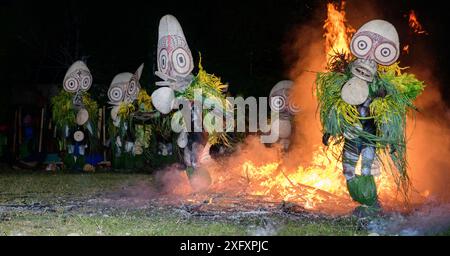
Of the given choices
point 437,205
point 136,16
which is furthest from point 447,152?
point 136,16

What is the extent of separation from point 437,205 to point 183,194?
11.6 feet

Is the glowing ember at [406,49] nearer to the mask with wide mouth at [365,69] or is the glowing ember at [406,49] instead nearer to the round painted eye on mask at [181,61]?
the round painted eye on mask at [181,61]

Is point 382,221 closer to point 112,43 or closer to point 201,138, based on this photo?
point 201,138

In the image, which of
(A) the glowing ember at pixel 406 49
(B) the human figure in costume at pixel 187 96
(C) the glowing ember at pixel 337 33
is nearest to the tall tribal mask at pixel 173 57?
(B) the human figure in costume at pixel 187 96

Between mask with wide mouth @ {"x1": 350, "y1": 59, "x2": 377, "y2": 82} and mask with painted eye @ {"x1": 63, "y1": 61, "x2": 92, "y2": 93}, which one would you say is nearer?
mask with wide mouth @ {"x1": 350, "y1": 59, "x2": 377, "y2": 82}

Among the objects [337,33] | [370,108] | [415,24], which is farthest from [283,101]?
[415,24]

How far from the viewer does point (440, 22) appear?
1329 cm

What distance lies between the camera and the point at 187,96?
8.96 metres

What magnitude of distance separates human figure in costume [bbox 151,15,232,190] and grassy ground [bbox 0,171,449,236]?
3.99ft

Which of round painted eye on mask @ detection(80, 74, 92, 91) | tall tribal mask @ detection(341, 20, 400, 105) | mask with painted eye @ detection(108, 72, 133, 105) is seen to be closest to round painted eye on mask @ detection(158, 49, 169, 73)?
tall tribal mask @ detection(341, 20, 400, 105)

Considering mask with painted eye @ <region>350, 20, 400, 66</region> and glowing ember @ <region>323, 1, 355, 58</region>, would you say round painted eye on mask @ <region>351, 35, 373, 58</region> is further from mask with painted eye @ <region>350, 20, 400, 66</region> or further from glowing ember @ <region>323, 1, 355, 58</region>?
glowing ember @ <region>323, 1, 355, 58</region>

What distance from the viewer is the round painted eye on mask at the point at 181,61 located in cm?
883

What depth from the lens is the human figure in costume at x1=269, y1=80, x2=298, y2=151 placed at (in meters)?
10.7

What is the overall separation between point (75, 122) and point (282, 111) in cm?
501
